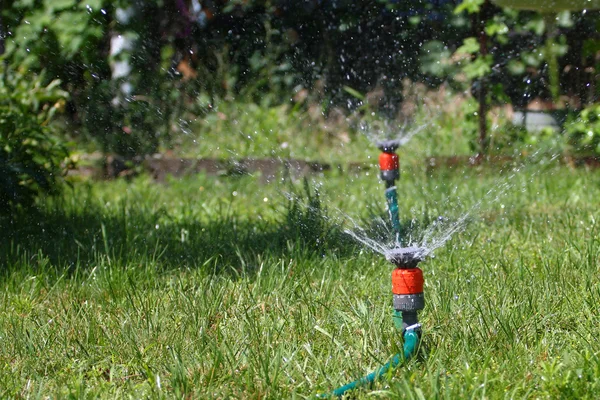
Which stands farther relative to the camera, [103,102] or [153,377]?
[103,102]

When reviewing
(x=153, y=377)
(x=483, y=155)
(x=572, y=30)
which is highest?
(x=572, y=30)

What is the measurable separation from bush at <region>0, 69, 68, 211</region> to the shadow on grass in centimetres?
12

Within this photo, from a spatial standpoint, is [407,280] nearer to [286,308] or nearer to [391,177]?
[286,308]

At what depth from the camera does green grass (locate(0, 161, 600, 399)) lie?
1700 mm

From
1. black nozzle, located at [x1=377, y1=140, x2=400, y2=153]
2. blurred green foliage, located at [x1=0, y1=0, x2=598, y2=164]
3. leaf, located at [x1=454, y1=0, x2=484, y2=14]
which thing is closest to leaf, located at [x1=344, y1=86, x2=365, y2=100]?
blurred green foliage, located at [x1=0, y1=0, x2=598, y2=164]

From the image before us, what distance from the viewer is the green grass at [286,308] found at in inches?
66.9

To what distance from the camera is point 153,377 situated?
1738 millimetres

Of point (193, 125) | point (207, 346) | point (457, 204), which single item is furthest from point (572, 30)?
point (207, 346)

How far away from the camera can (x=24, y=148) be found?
330 cm

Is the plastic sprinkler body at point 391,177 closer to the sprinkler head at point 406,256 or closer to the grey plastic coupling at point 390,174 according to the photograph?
the grey plastic coupling at point 390,174

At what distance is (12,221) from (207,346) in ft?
5.55

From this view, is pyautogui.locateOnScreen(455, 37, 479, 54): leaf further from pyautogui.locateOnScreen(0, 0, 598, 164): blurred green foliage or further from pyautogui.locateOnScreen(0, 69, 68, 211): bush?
pyautogui.locateOnScreen(0, 69, 68, 211): bush

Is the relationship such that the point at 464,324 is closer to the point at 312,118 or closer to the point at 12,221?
the point at 12,221

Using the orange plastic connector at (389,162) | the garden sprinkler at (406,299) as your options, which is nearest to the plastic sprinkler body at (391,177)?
the orange plastic connector at (389,162)
